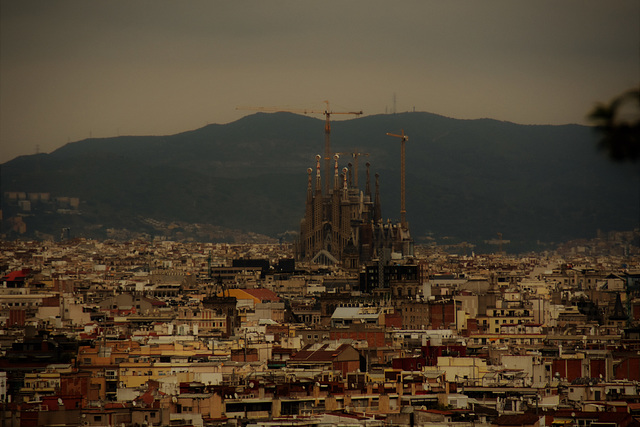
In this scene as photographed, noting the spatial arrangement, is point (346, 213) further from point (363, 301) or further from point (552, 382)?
point (552, 382)

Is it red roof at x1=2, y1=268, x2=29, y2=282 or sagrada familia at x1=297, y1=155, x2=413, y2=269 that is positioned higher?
sagrada familia at x1=297, y1=155, x2=413, y2=269

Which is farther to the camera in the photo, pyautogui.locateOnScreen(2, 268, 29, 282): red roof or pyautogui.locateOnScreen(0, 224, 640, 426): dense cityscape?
pyautogui.locateOnScreen(2, 268, 29, 282): red roof

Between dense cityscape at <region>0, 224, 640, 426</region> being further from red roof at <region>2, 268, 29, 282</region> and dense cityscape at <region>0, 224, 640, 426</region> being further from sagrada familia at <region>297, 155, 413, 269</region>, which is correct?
sagrada familia at <region>297, 155, 413, 269</region>

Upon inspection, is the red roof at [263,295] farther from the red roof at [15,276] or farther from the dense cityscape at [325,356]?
the red roof at [15,276]

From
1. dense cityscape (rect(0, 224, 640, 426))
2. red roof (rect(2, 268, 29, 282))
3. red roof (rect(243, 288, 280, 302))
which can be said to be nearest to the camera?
dense cityscape (rect(0, 224, 640, 426))

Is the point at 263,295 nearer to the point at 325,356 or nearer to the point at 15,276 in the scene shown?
the point at 15,276

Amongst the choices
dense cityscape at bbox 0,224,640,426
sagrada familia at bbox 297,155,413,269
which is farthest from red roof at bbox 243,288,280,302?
sagrada familia at bbox 297,155,413,269

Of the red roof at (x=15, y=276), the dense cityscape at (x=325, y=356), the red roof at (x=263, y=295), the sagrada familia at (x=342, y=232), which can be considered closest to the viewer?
the dense cityscape at (x=325, y=356)

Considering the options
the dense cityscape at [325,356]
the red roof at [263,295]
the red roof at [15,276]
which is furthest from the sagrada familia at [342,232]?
the red roof at [263,295]

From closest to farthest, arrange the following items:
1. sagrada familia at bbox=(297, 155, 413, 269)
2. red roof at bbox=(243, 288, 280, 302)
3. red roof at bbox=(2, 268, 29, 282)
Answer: red roof at bbox=(243, 288, 280, 302) → red roof at bbox=(2, 268, 29, 282) → sagrada familia at bbox=(297, 155, 413, 269)

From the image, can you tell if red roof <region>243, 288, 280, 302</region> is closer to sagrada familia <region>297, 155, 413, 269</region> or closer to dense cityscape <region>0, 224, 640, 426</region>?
dense cityscape <region>0, 224, 640, 426</region>

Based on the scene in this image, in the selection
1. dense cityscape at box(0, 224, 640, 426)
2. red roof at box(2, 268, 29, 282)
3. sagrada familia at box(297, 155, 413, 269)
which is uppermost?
sagrada familia at box(297, 155, 413, 269)

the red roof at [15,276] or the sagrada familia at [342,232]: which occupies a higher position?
the sagrada familia at [342,232]

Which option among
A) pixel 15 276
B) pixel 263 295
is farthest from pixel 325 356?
pixel 15 276
